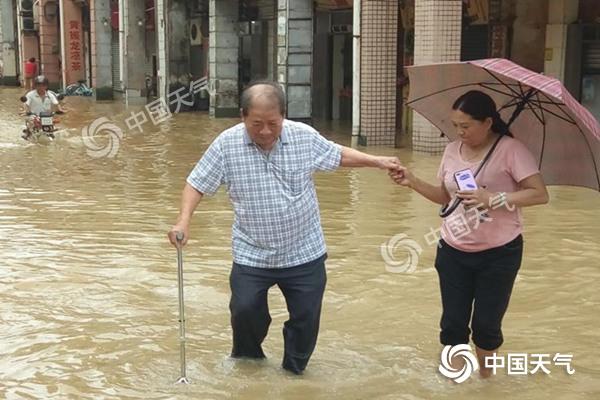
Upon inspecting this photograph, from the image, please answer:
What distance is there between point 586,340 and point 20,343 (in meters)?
3.48

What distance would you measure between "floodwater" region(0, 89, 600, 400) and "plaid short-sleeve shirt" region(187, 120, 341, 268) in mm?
793

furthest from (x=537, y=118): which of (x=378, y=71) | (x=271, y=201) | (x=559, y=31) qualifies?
(x=559, y=31)

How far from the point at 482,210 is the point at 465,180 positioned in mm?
180

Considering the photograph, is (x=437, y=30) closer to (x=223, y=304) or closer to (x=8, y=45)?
(x=223, y=304)

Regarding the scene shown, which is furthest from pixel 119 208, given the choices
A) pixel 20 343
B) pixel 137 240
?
pixel 20 343

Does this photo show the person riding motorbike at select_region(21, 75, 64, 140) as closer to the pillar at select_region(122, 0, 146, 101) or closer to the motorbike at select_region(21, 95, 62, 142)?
the motorbike at select_region(21, 95, 62, 142)

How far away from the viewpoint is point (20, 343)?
5199 millimetres

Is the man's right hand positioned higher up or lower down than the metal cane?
higher up

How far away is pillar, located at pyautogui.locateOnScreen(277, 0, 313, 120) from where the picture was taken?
17.4 m

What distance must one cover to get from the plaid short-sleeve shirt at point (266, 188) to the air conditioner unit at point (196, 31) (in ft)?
70.0

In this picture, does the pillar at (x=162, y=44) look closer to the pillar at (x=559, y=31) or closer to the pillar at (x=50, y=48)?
the pillar at (x=559, y=31)

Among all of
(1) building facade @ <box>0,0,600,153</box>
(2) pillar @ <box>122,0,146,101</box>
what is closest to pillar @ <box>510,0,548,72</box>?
(1) building facade @ <box>0,0,600,153</box>

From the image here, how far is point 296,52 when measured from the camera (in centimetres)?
1753

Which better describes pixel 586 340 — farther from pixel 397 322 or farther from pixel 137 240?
pixel 137 240
